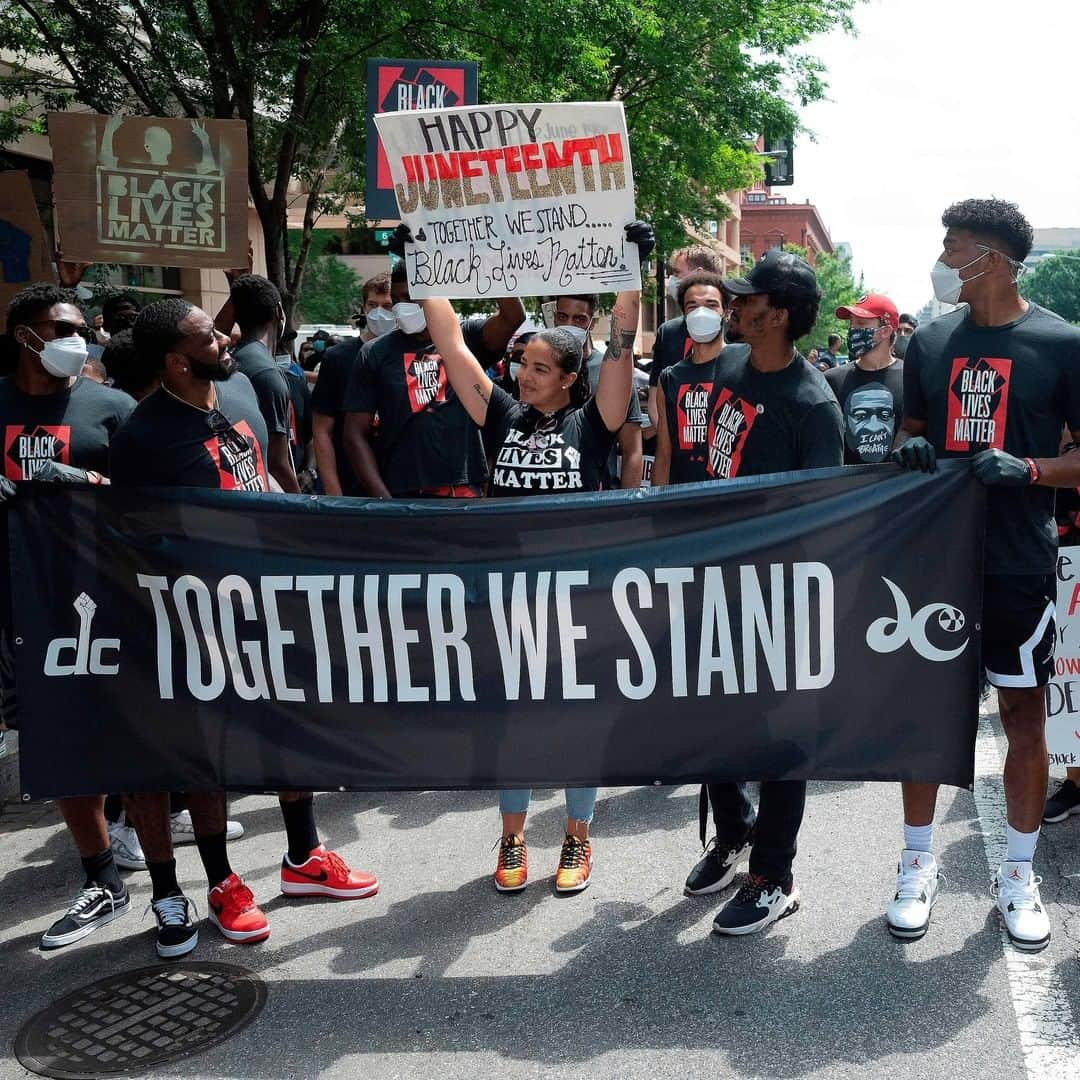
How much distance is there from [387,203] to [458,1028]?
213 inches

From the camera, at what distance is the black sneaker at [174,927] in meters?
3.99

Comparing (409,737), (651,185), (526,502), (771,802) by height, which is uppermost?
(651,185)

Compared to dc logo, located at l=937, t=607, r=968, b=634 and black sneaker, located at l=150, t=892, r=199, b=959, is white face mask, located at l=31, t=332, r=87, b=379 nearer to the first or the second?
black sneaker, located at l=150, t=892, r=199, b=959

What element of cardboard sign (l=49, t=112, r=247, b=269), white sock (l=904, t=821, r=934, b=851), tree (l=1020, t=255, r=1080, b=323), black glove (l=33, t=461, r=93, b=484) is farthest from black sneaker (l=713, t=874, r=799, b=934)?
tree (l=1020, t=255, r=1080, b=323)

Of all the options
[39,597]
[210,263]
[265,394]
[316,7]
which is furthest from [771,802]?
[316,7]

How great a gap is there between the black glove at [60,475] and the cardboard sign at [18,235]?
139 inches

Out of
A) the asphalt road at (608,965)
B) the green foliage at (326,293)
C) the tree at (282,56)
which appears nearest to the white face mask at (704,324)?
the asphalt road at (608,965)

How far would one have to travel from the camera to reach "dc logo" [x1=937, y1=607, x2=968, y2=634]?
12.3ft

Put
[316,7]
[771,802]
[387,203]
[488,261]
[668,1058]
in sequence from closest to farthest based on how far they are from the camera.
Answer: [668,1058]
[771,802]
[488,261]
[387,203]
[316,7]

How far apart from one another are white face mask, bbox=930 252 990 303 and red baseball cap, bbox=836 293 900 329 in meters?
2.68

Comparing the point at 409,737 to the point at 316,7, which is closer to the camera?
the point at 409,737

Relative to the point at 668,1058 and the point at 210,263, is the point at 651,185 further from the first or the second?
the point at 668,1058

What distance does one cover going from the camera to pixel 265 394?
5.31m

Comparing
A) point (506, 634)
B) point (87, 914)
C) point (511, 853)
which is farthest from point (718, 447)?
point (87, 914)
